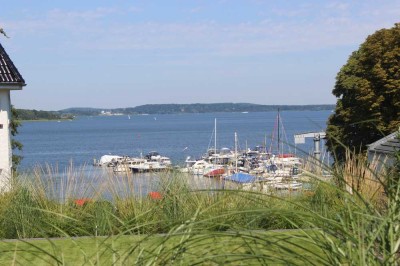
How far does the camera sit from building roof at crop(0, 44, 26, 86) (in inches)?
668

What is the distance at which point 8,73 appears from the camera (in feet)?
56.7

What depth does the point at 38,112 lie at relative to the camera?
83812 mm

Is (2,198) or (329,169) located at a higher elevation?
(329,169)

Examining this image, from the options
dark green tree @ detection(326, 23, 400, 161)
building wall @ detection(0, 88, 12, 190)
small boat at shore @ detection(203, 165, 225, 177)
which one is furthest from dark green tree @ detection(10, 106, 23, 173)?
dark green tree @ detection(326, 23, 400, 161)

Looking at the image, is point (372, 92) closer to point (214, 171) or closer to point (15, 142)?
point (15, 142)

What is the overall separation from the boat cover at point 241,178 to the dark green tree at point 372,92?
1844cm

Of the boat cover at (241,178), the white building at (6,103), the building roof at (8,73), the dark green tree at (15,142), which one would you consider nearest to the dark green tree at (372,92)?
the dark green tree at (15,142)

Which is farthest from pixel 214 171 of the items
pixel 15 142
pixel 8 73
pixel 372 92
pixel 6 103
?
pixel 372 92

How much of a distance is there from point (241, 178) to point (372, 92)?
2064cm

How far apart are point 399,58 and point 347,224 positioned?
1136 inches

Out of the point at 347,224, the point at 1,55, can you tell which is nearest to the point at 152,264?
the point at 347,224

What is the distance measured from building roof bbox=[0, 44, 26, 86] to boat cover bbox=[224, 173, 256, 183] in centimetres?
769

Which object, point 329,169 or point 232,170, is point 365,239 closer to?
point 329,169

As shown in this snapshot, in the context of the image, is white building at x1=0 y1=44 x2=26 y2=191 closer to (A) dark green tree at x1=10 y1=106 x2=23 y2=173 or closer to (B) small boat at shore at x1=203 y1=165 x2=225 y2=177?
(A) dark green tree at x1=10 y1=106 x2=23 y2=173
